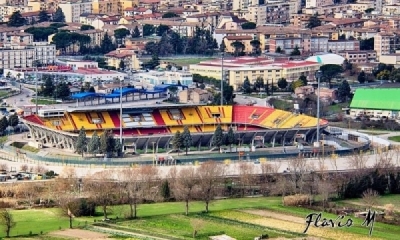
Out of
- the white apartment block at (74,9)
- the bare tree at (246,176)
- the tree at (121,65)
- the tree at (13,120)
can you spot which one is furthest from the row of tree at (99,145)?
the white apartment block at (74,9)

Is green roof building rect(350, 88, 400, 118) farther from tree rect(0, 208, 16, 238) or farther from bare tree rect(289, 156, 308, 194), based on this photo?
tree rect(0, 208, 16, 238)

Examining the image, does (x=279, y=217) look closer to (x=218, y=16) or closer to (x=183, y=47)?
(x=183, y=47)

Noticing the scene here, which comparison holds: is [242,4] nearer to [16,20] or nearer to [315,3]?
[315,3]

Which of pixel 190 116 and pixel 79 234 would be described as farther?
pixel 190 116

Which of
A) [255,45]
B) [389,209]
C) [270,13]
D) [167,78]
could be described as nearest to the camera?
[389,209]

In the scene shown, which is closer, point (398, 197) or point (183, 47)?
point (398, 197)

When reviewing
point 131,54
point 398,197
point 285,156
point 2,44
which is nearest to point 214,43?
point 131,54

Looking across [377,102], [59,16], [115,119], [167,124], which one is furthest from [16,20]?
[167,124]
